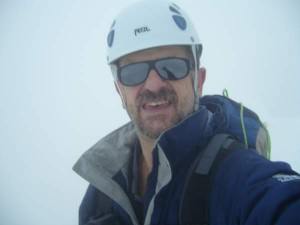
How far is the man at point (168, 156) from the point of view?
1.04 metres

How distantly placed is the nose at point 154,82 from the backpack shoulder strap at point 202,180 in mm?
401

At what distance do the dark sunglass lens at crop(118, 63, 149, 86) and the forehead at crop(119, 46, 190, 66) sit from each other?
0.07 meters

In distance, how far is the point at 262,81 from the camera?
21406mm

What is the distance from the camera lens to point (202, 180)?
1.18 meters

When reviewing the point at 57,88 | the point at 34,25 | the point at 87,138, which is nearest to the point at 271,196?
the point at 87,138

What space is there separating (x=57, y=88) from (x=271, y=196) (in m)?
35.2

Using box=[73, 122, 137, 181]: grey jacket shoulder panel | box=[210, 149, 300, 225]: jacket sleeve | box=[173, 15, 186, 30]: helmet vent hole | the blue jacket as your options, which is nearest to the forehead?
box=[173, 15, 186, 30]: helmet vent hole

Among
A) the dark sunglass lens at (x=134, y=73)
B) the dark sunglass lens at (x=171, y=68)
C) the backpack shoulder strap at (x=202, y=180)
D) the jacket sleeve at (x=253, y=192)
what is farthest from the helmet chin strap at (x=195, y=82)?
the jacket sleeve at (x=253, y=192)

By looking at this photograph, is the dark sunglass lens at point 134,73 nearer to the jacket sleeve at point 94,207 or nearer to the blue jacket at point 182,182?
the blue jacket at point 182,182

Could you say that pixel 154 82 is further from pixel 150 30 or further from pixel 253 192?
pixel 253 192

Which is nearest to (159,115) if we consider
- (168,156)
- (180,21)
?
(168,156)

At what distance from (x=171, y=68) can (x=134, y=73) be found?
7.4 inches

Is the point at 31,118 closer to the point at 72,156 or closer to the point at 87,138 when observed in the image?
the point at 87,138

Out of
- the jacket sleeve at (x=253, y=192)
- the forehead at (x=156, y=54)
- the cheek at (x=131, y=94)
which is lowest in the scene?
the jacket sleeve at (x=253, y=192)
